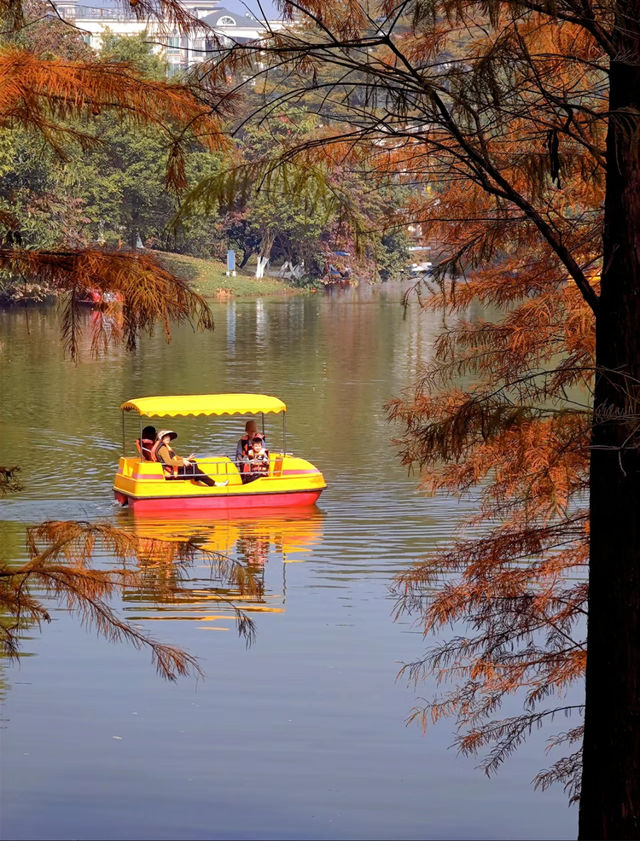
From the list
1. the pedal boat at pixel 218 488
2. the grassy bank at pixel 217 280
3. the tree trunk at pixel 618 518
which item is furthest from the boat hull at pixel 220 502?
the grassy bank at pixel 217 280

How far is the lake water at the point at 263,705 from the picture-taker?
12.1m

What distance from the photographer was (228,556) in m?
19.0

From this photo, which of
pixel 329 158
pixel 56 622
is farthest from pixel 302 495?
pixel 329 158

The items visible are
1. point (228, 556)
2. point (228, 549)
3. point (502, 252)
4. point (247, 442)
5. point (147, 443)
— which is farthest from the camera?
point (247, 442)

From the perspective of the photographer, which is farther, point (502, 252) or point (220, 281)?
point (220, 281)

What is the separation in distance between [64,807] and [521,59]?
7.41 metres

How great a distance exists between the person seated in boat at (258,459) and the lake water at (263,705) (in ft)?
3.05

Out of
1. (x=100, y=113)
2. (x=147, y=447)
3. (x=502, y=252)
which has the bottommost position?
(x=147, y=447)

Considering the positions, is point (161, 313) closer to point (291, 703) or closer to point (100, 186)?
point (291, 703)

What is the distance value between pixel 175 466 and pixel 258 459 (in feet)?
4.77

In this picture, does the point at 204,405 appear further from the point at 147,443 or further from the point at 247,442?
the point at 147,443

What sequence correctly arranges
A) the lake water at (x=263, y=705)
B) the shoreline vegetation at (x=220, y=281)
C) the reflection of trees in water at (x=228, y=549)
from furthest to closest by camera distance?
the shoreline vegetation at (x=220, y=281) → the reflection of trees in water at (x=228, y=549) → the lake water at (x=263, y=705)

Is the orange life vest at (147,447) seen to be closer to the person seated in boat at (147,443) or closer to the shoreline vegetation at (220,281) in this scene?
the person seated in boat at (147,443)

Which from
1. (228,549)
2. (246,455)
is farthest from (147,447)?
(228,549)
